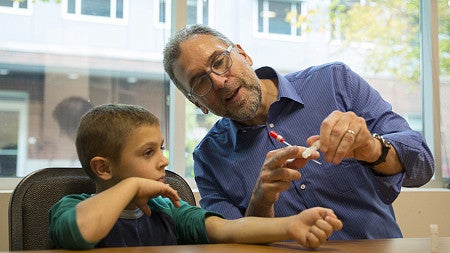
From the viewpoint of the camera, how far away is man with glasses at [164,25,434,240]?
1.76 meters

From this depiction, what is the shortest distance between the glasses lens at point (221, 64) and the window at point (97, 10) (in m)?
1.24

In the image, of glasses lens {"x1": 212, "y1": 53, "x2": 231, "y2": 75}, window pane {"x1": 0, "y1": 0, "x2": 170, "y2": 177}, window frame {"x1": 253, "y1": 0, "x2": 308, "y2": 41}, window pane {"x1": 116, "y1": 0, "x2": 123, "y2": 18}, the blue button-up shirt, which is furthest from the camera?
window frame {"x1": 253, "y1": 0, "x2": 308, "y2": 41}

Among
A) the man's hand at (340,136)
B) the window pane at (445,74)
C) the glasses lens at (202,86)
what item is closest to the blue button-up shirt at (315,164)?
the glasses lens at (202,86)

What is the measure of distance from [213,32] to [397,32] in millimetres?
1982

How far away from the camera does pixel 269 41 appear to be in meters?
3.26

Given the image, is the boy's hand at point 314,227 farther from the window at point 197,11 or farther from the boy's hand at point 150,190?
the window at point 197,11

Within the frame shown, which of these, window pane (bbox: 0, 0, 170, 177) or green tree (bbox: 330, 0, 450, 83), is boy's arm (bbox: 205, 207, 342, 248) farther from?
green tree (bbox: 330, 0, 450, 83)

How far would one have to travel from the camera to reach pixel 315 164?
179cm

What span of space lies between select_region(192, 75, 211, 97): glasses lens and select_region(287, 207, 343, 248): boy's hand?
30.2 inches

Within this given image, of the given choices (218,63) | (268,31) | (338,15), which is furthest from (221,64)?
(338,15)

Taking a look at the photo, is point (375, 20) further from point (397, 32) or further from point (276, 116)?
point (276, 116)

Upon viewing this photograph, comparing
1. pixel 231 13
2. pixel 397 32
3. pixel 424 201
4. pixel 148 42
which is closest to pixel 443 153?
pixel 424 201

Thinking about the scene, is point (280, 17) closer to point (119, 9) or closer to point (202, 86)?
point (119, 9)

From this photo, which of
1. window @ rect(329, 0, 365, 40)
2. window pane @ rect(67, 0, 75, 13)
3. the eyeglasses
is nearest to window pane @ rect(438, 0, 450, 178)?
window @ rect(329, 0, 365, 40)
